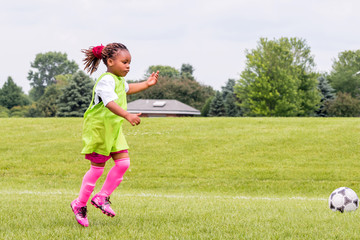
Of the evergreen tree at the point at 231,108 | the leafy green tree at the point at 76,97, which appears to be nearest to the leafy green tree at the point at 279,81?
the evergreen tree at the point at 231,108

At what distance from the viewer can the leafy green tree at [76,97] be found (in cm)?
7050

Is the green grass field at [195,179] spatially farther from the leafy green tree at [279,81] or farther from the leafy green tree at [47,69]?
the leafy green tree at [47,69]

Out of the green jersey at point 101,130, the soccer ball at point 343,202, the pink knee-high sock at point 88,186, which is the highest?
the green jersey at point 101,130

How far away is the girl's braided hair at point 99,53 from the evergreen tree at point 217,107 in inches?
2831

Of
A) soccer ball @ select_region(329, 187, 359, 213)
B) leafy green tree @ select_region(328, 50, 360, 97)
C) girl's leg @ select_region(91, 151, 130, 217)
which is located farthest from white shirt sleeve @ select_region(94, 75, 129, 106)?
leafy green tree @ select_region(328, 50, 360, 97)

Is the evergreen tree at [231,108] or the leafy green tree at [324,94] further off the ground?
the leafy green tree at [324,94]

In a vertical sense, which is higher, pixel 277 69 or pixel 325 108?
pixel 277 69

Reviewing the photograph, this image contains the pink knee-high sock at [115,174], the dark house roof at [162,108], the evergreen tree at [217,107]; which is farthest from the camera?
the dark house roof at [162,108]

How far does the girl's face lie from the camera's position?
20.3 ft

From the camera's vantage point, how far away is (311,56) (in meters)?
72.1

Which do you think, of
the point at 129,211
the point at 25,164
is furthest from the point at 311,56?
the point at 129,211

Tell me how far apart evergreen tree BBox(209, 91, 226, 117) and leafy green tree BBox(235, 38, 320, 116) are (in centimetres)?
554

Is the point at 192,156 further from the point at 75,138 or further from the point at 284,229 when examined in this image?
the point at 284,229

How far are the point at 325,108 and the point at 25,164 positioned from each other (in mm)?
58633
